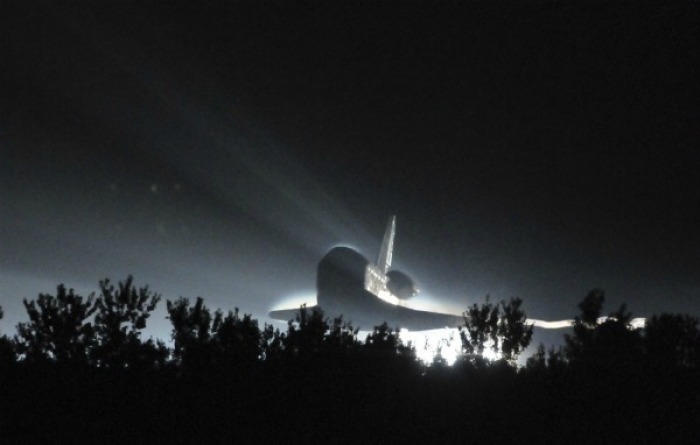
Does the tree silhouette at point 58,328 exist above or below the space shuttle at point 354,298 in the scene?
below

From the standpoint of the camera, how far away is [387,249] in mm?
101438

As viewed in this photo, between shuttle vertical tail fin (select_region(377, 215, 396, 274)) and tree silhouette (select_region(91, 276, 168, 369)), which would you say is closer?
tree silhouette (select_region(91, 276, 168, 369))

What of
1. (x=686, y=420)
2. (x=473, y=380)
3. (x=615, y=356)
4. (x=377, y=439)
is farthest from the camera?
(x=615, y=356)

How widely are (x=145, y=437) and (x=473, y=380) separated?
11487 millimetres

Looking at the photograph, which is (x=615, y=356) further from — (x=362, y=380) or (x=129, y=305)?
(x=129, y=305)

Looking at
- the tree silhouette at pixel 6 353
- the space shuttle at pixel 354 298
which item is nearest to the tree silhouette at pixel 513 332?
the tree silhouette at pixel 6 353

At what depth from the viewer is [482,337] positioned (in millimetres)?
34750

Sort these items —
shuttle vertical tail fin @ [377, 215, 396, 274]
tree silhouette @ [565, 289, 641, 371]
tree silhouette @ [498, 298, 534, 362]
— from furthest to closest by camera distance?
shuttle vertical tail fin @ [377, 215, 396, 274] → tree silhouette @ [498, 298, 534, 362] → tree silhouette @ [565, 289, 641, 371]

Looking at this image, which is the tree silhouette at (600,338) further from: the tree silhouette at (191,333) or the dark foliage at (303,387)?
the tree silhouette at (191,333)

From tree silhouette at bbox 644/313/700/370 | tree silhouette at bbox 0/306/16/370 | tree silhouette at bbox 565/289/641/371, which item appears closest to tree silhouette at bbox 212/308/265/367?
tree silhouette at bbox 0/306/16/370

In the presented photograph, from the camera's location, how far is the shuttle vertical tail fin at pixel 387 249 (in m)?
99.8

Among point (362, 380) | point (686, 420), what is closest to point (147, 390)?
point (362, 380)

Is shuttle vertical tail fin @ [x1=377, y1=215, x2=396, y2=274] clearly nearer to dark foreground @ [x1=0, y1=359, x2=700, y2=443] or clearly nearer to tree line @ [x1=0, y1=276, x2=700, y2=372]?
tree line @ [x1=0, y1=276, x2=700, y2=372]

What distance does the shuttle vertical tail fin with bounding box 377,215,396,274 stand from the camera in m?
99.8
